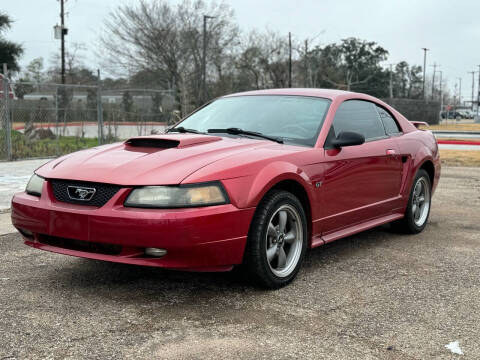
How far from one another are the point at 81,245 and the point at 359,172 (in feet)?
7.65

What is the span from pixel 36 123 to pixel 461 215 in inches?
389

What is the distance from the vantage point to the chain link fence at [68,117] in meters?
12.8

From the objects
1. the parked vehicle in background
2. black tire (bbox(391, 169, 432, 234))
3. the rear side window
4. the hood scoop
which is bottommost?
black tire (bbox(391, 169, 432, 234))

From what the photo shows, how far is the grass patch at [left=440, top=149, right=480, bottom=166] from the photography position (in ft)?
43.8

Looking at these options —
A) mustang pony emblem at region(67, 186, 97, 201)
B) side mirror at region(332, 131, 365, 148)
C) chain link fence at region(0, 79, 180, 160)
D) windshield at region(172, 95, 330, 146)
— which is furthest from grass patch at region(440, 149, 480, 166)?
mustang pony emblem at region(67, 186, 97, 201)

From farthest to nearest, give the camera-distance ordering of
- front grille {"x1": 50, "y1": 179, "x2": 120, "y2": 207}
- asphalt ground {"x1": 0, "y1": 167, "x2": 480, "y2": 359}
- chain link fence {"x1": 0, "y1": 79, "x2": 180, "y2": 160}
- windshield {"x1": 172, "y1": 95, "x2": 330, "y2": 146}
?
chain link fence {"x1": 0, "y1": 79, "x2": 180, "y2": 160} → windshield {"x1": 172, "y1": 95, "x2": 330, "y2": 146} → front grille {"x1": 50, "y1": 179, "x2": 120, "y2": 207} → asphalt ground {"x1": 0, "y1": 167, "x2": 480, "y2": 359}

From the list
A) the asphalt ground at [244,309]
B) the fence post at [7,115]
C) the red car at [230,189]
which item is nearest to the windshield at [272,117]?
the red car at [230,189]

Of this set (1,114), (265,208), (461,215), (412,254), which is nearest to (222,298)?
(265,208)

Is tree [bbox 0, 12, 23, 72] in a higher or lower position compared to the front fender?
higher

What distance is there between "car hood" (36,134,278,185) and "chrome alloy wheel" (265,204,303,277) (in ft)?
1.73

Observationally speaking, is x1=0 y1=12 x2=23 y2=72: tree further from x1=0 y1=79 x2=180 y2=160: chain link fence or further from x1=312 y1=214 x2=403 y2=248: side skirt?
x1=312 y1=214 x2=403 y2=248: side skirt

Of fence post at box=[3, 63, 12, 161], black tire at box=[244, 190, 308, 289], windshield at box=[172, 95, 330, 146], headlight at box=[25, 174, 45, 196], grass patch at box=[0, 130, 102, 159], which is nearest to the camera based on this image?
black tire at box=[244, 190, 308, 289]

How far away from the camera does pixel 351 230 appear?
4.70 m

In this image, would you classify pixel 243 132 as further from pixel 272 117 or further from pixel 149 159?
pixel 149 159
